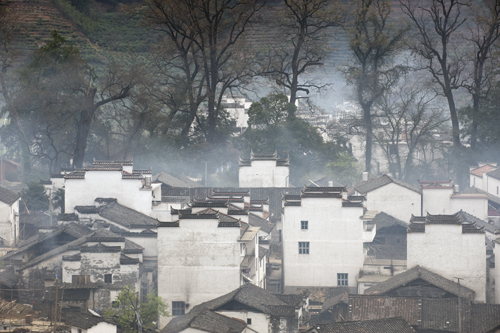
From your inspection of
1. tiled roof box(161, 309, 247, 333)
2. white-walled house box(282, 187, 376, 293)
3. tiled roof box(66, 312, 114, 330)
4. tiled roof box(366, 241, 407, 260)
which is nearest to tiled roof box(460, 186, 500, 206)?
tiled roof box(366, 241, 407, 260)

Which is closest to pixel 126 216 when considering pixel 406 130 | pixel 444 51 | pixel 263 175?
pixel 263 175

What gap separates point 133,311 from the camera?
29672mm

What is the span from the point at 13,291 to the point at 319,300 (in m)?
11.5

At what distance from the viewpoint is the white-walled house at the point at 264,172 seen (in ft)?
154

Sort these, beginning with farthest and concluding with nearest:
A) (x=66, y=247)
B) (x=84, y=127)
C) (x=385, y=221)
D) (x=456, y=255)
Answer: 1. (x=84, y=127)
2. (x=385, y=221)
3. (x=66, y=247)
4. (x=456, y=255)

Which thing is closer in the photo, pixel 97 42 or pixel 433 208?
pixel 433 208

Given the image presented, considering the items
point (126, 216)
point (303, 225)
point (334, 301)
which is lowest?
point (334, 301)

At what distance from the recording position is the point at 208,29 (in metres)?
52.5

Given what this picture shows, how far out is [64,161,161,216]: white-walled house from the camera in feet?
128

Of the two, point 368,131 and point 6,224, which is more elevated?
point 368,131

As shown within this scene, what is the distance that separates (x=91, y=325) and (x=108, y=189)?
A: 40.9 ft

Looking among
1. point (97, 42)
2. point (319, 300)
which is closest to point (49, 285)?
point (319, 300)

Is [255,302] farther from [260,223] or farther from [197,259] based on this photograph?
[260,223]

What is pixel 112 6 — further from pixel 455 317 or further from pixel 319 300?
pixel 455 317
